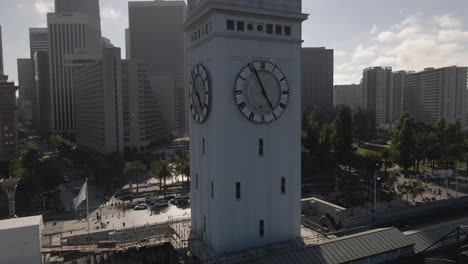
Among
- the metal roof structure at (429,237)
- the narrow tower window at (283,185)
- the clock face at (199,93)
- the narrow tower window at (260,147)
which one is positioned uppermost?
the clock face at (199,93)

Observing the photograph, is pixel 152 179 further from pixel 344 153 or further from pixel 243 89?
pixel 243 89

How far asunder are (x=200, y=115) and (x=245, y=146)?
15.0 ft

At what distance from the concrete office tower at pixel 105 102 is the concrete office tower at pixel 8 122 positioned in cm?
2755

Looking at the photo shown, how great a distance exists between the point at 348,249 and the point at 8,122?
98614mm

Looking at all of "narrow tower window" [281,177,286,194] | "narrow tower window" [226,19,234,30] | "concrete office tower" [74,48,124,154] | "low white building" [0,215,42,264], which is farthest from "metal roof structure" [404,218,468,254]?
"concrete office tower" [74,48,124,154]

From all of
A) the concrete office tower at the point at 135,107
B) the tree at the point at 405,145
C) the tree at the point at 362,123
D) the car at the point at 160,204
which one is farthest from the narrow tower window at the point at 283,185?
the tree at the point at 362,123

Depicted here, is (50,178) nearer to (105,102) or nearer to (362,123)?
(105,102)

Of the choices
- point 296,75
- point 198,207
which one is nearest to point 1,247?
point 198,207

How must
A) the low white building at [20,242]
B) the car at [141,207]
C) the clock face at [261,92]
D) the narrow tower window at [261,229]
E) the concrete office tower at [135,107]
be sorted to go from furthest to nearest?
the concrete office tower at [135,107] < the car at [141,207] < the narrow tower window at [261,229] < the clock face at [261,92] < the low white building at [20,242]

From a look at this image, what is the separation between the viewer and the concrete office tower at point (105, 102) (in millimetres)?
117300

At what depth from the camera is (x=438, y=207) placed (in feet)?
157

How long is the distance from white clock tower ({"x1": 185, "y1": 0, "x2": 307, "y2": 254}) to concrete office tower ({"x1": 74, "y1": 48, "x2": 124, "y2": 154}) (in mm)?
95001

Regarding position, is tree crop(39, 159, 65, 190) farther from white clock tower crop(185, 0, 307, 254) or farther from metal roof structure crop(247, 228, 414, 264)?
metal roof structure crop(247, 228, 414, 264)

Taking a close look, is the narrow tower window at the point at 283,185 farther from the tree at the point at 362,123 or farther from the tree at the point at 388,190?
the tree at the point at 362,123
